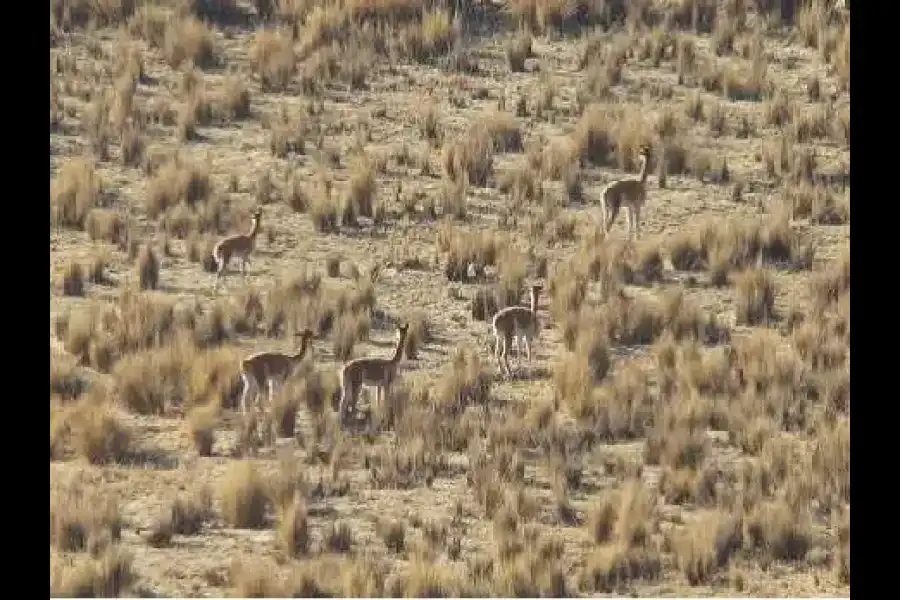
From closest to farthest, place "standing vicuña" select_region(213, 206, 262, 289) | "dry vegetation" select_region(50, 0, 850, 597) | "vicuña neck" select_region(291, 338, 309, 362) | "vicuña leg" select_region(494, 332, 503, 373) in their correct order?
"dry vegetation" select_region(50, 0, 850, 597) < "vicuña neck" select_region(291, 338, 309, 362) < "vicuña leg" select_region(494, 332, 503, 373) < "standing vicuña" select_region(213, 206, 262, 289)

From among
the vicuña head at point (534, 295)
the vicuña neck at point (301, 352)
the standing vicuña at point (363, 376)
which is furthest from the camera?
the vicuña head at point (534, 295)

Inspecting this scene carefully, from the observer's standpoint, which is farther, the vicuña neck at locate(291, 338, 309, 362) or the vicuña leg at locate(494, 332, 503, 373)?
the vicuña leg at locate(494, 332, 503, 373)

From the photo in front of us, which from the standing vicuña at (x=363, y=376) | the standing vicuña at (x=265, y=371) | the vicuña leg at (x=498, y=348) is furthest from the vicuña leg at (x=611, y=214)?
the standing vicuña at (x=265, y=371)

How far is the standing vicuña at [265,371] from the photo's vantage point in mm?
21609

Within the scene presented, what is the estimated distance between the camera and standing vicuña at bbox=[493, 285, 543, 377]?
74.6ft

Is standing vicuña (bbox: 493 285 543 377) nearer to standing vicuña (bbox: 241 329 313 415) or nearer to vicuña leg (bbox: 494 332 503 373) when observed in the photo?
vicuña leg (bbox: 494 332 503 373)

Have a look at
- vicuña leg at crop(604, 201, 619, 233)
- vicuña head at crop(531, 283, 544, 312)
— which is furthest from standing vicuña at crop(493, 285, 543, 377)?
vicuña leg at crop(604, 201, 619, 233)

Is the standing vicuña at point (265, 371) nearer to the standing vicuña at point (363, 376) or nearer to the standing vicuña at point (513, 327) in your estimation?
the standing vicuña at point (363, 376)

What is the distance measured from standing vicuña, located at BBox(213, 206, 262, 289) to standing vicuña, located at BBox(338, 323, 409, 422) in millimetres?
2958

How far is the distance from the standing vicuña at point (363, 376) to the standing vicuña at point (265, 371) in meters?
0.46

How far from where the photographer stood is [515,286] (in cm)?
2450

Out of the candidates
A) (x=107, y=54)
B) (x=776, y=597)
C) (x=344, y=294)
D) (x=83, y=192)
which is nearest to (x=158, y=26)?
(x=107, y=54)

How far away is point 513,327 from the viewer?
22797 millimetres
